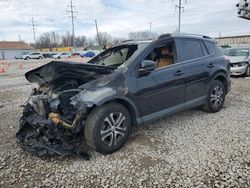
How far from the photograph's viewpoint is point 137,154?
3381 millimetres

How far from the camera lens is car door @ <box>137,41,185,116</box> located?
362cm

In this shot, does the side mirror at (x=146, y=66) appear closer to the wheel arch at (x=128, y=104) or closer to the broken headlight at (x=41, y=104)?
the wheel arch at (x=128, y=104)

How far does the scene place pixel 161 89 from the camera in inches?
151

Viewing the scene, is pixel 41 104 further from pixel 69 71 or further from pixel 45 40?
pixel 45 40

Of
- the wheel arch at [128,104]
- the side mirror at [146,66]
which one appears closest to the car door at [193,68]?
the side mirror at [146,66]

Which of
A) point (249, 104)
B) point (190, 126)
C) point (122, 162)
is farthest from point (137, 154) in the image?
point (249, 104)

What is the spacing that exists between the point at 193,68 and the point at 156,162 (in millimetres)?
2128

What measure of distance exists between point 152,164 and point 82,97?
1382 millimetres

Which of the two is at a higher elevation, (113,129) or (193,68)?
(193,68)

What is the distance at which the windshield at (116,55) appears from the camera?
4.29m

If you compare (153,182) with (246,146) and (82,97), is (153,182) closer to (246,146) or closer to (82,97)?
(82,97)

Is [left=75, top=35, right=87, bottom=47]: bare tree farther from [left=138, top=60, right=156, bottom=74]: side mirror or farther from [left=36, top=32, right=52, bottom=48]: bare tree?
[left=138, top=60, right=156, bottom=74]: side mirror

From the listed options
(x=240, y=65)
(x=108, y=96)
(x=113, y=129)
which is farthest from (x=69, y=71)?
(x=240, y=65)

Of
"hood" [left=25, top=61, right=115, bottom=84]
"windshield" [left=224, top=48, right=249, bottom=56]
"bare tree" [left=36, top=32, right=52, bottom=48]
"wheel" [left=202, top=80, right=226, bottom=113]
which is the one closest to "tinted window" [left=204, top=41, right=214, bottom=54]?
"wheel" [left=202, top=80, right=226, bottom=113]
